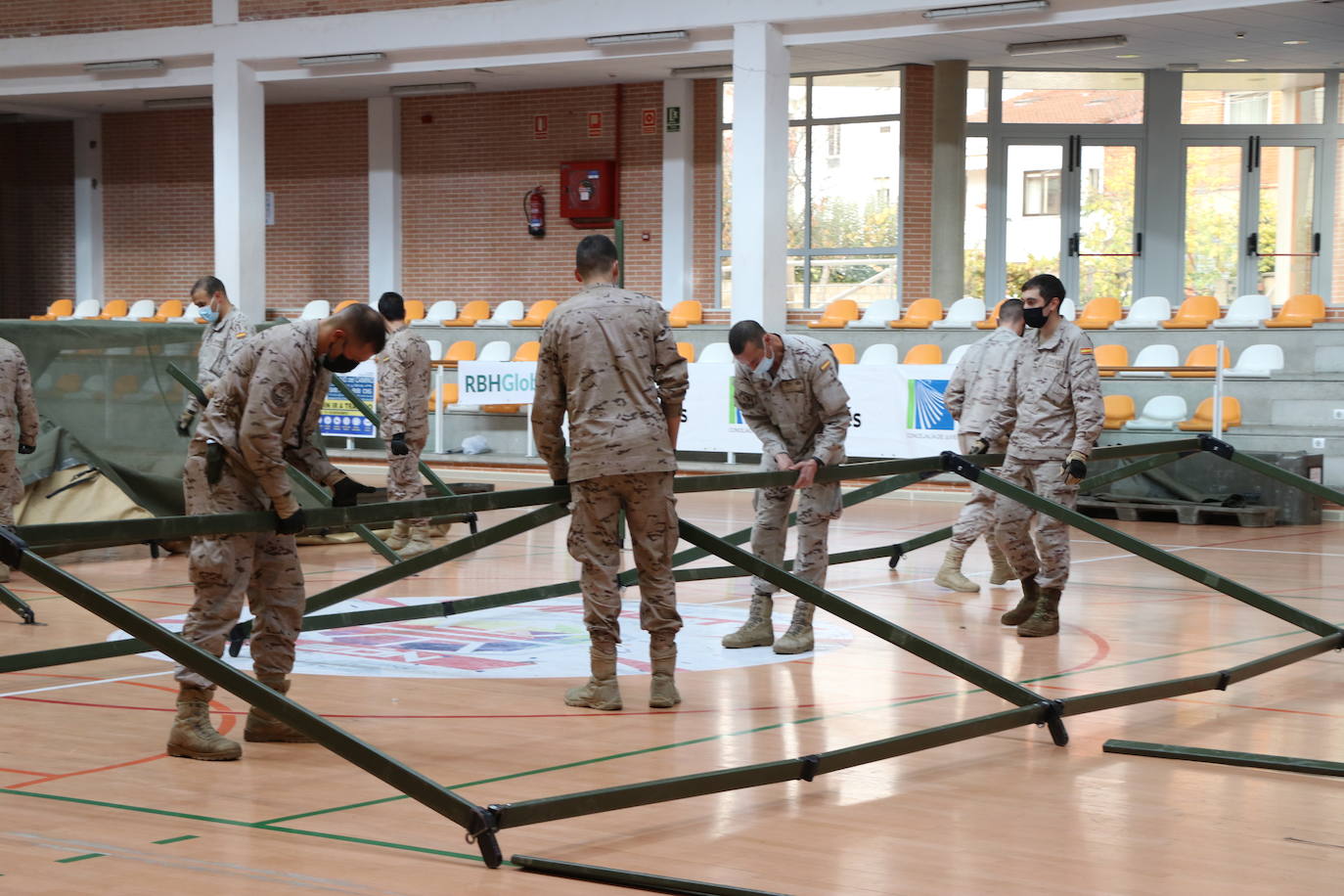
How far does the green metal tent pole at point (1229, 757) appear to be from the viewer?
18.0 ft

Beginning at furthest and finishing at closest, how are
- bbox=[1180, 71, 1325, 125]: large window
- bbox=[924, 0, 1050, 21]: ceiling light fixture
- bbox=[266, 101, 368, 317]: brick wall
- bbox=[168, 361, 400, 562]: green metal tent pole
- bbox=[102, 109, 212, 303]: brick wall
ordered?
bbox=[102, 109, 212, 303]: brick wall < bbox=[266, 101, 368, 317]: brick wall < bbox=[1180, 71, 1325, 125]: large window < bbox=[924, 0, 1050, 21]: ceiling light fixture < bbox=[168, 361, 400, 562]: green metal tent pole

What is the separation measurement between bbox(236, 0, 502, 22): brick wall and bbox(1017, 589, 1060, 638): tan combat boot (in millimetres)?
15612

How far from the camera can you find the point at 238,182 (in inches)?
890

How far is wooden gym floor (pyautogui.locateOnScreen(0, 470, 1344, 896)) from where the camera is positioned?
14.2ft

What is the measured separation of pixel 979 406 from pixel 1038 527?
1.78m

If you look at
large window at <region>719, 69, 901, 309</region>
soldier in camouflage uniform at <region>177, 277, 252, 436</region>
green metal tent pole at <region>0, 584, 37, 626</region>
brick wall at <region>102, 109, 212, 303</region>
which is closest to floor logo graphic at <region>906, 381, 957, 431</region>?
large window at <region>719, 69, 901, 309</region>

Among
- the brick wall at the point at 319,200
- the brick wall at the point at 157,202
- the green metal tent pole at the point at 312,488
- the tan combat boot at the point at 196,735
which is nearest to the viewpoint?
the tan combat boot at the point at 196,735

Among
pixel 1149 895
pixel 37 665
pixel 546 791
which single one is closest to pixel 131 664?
pixel 37 665

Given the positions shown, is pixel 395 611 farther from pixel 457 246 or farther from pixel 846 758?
pixel 457 246

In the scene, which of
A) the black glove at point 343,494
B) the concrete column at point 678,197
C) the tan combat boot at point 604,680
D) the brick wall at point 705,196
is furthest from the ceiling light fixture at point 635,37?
the black glove at point 343,494

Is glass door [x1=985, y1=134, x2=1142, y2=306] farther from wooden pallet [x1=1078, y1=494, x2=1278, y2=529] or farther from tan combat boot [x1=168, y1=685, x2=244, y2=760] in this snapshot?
tan combat boot [x1=168, y1=685, x2=244, y2=760]

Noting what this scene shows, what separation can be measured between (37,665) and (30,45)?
20371 mm

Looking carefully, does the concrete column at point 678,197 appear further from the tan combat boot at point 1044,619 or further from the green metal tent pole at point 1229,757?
the green metal tent pole at point 1229,757

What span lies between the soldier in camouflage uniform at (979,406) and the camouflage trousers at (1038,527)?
1216 millimetres
